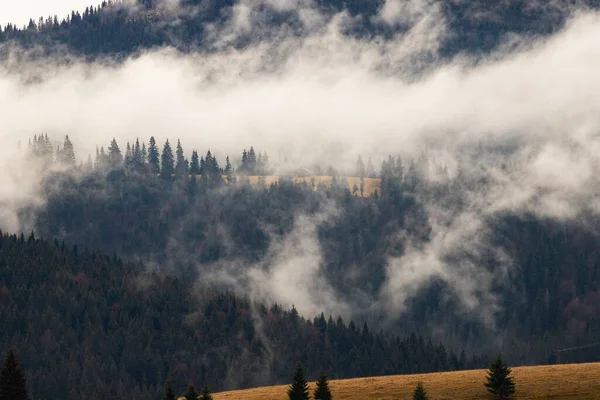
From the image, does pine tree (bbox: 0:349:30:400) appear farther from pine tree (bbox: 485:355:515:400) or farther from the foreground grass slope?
pine tree (bbox: 485:355:515:400)

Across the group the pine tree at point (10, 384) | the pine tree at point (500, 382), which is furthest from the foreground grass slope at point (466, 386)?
the pine tree at point (10, 384)

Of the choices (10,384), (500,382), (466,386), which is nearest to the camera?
(10,384)

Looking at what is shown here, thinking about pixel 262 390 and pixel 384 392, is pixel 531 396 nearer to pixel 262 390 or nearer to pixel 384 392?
pixel 384 392

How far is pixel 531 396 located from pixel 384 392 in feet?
74.8

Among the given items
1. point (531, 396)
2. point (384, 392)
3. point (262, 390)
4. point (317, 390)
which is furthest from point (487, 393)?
point (262, 390)

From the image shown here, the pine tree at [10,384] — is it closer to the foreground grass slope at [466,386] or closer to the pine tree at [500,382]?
the foreground grass slope at [466,386]

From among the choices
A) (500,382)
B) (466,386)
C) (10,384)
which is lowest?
(500,382)

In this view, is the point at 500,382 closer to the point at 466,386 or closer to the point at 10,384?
the point at 466,386

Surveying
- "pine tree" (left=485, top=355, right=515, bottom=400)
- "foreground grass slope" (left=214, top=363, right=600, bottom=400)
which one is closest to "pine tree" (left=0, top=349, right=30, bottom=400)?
"foreground grass slope" (left=214, top=363, right=600, bottom=400)

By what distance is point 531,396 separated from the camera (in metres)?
143

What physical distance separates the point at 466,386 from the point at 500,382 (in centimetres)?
1195

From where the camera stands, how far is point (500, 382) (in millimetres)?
142875

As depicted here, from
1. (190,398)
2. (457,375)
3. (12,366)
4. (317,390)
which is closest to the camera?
(12,366)

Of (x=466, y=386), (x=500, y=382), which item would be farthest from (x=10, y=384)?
(x=466, y=386)
